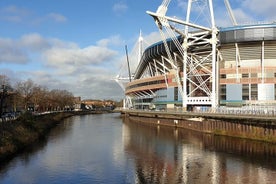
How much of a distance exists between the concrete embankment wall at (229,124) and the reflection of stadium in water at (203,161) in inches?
68.4

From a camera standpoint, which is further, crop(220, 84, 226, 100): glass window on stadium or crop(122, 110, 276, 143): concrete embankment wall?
crop(220, 84, 226, 100): glass window on stadium

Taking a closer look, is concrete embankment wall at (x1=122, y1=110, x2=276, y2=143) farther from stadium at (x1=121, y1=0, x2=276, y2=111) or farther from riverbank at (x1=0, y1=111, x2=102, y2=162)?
riverbank at (x1=0, y1=111, x2=102, y2=162)

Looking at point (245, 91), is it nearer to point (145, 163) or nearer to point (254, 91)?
point (254, 91)

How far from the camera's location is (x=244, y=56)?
235 feet

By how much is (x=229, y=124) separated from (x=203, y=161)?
62.8 feet

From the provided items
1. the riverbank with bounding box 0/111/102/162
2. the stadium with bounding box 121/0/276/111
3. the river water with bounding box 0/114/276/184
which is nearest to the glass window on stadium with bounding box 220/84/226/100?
the stadium with bounding box 121/0/276/111

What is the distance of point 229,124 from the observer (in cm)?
5147

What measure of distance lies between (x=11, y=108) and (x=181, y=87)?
181 feet

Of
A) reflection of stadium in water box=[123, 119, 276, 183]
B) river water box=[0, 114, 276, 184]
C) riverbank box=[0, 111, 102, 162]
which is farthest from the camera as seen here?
riverbank box=[0, 111, 102, 162]

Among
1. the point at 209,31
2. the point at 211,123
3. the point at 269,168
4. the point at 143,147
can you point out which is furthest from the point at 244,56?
the point at 269,168

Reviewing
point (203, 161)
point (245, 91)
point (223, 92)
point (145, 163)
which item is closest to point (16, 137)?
point (145, 163)

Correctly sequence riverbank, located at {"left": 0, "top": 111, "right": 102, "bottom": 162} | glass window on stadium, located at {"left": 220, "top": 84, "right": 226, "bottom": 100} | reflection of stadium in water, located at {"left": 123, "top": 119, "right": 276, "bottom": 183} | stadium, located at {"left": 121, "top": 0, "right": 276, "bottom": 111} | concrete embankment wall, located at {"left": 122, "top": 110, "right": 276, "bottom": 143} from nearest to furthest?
reflection of stadium in water, located at {"left": 123, "top": 119, "right": 276, "bottom": 183}
riverbank, located at {"left": 0, "top": 111, "right": 102, "bottom": 162}
concrete embankment wall, located at {"left": 122, "top": 110, "right": 276, "bottom": 143}
stadium, located at {"left": 121, "top": 0, "right": 276, "bottom": 111}
glass window on stadium, located at {"left": 220, "top": 84, "right": 226, "bottom": 100}

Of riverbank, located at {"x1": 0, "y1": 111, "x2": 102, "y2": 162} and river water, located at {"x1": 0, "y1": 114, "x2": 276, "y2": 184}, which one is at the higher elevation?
riverbank, located at {"x1": 0, "y1": 111, "x2": 102, "y2": 162}

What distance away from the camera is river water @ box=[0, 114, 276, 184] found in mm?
27078
